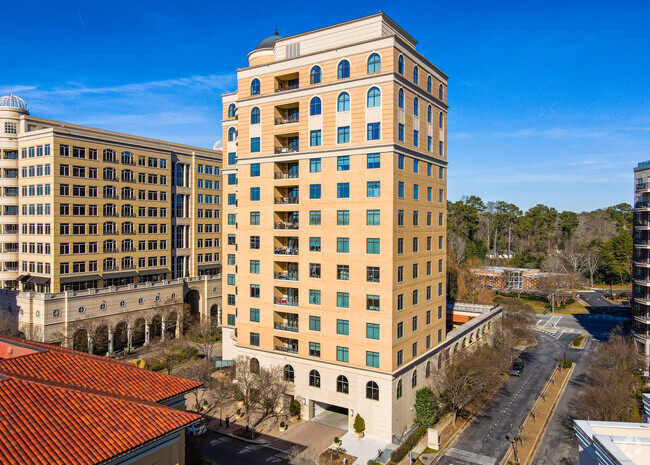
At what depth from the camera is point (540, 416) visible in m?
41.2

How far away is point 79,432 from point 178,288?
2134 inches


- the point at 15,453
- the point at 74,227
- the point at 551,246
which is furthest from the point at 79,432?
the point at 551,246

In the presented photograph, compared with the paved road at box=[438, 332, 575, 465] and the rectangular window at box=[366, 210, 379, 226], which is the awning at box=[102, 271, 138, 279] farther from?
the paved road at box=[438, 332, 575, 465]

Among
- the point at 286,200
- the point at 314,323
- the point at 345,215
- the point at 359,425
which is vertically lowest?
the point at 359,425

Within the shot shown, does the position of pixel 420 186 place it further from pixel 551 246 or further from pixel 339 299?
pixel 551 246

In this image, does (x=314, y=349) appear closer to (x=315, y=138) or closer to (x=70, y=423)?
(x=315, y=138)

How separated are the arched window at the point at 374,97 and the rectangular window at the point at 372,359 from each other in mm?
21017

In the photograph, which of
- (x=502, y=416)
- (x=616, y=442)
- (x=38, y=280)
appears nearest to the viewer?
(x=616, y=442)

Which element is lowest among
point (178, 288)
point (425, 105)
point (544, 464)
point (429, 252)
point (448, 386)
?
point (544, 464)

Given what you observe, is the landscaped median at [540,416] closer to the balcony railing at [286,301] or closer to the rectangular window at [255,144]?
the balcony railing at [286,301]

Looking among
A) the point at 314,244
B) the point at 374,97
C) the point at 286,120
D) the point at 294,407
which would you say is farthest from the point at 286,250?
the point at 374,97

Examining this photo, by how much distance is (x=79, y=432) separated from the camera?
593 inches

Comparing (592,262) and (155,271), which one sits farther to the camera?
(592,262)

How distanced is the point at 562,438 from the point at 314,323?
75.8 ft
